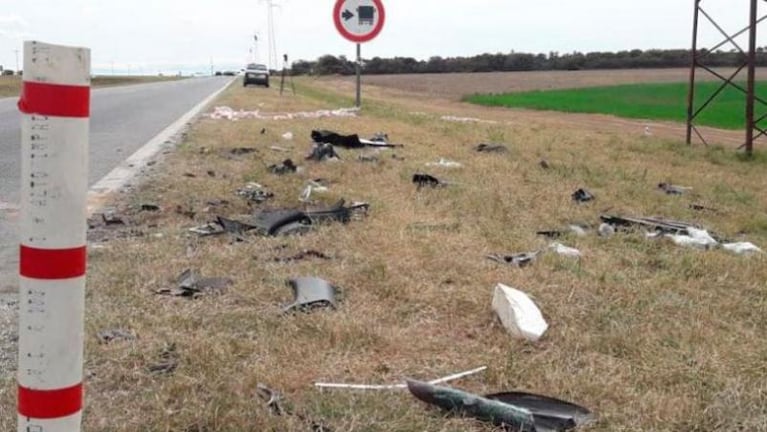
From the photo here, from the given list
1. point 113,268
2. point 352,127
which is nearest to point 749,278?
point 113,268

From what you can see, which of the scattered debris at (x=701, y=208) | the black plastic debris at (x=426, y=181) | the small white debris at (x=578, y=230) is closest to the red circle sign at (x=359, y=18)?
the black plastic debris at (x=426, y=181)

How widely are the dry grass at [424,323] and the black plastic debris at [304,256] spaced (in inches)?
4.2

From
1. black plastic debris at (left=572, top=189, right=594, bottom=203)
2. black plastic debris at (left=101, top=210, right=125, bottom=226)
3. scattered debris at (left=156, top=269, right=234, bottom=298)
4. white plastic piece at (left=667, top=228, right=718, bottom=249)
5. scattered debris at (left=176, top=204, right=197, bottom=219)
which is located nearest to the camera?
scattered debris at (left=156, top=269, right=234, bottom=298)

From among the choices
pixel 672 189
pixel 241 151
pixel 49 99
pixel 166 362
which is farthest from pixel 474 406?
pixel 241 151

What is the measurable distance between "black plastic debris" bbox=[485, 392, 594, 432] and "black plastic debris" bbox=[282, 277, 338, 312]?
3.90ft

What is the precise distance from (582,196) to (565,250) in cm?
250

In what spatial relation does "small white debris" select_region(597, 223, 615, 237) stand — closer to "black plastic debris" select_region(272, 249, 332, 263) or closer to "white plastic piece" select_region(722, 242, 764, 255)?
"white plastic piece" select_region(722, 242, 764, 255)

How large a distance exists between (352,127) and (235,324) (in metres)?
11.0

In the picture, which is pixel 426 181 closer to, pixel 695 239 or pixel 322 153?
pixel 322 153

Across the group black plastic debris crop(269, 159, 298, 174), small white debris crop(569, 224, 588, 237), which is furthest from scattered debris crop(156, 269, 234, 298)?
black plastic debris crop(269, 159, 298, 174)

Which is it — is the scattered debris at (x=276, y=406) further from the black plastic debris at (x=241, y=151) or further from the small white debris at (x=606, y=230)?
the black plastic debris at (x=241, y=151)

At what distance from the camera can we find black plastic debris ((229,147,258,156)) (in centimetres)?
1027

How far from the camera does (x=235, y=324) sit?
11.9ft

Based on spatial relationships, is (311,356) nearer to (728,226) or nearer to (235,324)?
(235,324)
